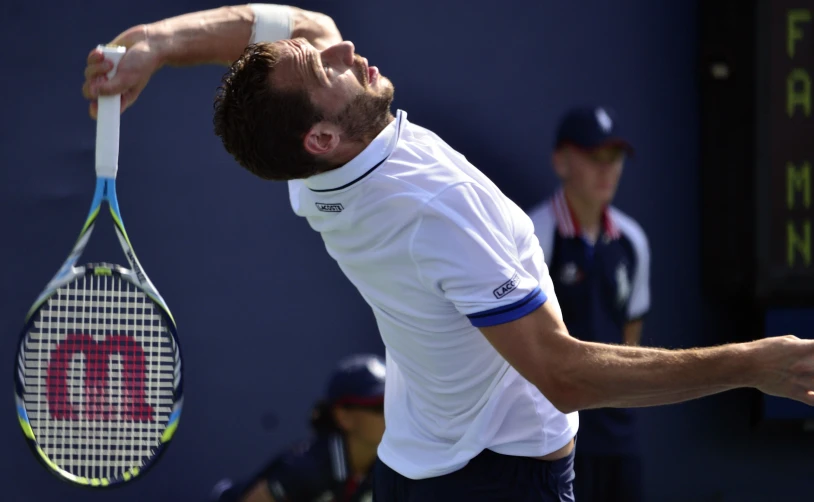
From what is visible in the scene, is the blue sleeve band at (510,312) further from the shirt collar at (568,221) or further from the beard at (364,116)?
the shirt collar at (568,221)

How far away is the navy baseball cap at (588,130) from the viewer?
4.90m

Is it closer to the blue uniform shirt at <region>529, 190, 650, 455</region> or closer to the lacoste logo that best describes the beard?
the lacoste logo

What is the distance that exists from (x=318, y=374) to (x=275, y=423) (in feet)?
0.91

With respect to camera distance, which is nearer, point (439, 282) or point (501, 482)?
point (439, 282)

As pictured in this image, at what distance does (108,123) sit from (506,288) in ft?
3.43

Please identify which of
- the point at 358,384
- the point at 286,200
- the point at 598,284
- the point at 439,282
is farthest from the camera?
the point at 286,200

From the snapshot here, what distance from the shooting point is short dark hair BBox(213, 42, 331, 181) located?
7.42ft

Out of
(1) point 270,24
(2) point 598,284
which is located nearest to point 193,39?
(1) point 270,24

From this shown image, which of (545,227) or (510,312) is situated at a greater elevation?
(510,312)

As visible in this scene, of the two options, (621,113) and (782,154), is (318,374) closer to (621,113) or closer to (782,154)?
(621,113)

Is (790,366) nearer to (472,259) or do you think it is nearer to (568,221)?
(472,259)

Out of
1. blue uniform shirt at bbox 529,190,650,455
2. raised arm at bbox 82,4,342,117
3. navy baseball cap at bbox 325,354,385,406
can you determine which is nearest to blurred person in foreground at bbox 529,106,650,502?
blue uniform shirt at bbox 529,190,650,455

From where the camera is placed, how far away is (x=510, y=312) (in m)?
2.11

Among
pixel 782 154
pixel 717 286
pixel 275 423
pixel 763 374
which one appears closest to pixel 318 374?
pixel 275 423
